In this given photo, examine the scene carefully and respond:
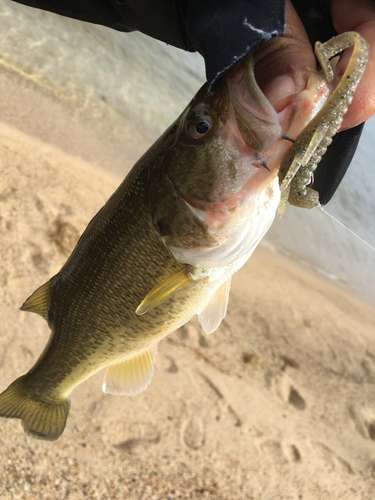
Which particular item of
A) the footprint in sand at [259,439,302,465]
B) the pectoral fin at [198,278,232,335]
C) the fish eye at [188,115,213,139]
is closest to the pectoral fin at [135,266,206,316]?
the pectoral fin at [198,278,232,335]

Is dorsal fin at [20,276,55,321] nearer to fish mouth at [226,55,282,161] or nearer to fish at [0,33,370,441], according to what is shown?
fish at [0,33,370,441]

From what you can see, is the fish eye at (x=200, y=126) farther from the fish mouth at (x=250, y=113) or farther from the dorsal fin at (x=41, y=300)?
the dorsal fin at (x=41, y=300)

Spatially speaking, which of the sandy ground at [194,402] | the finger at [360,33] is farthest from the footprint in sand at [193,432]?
the finger at [360,33]

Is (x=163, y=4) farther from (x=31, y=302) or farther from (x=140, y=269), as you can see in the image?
(x=31, y=302)

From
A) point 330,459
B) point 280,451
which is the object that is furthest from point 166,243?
point 330,459

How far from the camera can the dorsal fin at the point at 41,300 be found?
230 cm

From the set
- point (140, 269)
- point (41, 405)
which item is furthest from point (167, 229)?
point (41, 405)

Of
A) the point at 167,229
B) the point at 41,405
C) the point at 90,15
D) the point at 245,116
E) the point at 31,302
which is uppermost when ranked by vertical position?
the point at 245,116

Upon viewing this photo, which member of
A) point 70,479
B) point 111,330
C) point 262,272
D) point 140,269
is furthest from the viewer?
point 262,272

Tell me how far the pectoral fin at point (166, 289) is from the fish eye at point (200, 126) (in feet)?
1.90

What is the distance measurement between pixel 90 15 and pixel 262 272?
3.50 meters

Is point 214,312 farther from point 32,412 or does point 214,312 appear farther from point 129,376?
point 32,412

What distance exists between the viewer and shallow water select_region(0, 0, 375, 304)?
5.88 meters

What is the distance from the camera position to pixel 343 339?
4488 mm
